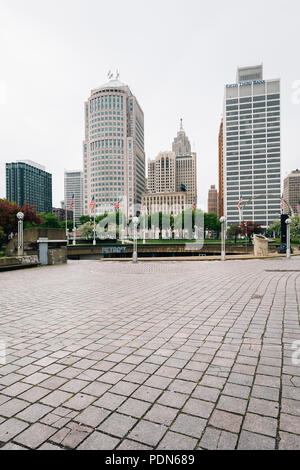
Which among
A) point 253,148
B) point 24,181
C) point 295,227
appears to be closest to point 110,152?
point 24,181

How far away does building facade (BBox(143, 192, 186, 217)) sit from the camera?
142738 mm

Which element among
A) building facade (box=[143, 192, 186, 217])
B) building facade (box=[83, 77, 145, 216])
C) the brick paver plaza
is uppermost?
building facade (box=[83, 77, 145, 216])

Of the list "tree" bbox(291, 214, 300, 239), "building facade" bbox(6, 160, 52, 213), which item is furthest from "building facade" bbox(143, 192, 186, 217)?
"tree" bbox(291, 214, 300, 239)

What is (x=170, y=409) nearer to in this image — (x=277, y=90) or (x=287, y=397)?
(x=287, y=397)

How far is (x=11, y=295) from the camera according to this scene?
825 cm

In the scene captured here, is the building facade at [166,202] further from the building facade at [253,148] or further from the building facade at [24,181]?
the building facade at [24,181]

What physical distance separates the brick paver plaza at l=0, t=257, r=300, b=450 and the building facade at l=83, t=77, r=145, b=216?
140584mm

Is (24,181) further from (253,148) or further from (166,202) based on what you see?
(253,148)

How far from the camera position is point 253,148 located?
150 m

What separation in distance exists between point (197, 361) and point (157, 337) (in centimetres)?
106

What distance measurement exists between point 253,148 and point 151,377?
16569 centimetres

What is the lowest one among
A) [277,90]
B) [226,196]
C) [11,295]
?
[11,295]

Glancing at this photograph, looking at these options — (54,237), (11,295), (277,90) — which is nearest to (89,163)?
(277,90)

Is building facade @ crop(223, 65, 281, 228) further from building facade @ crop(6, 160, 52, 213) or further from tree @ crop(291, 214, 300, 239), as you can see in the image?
building facade @ crop(6, 160, 52, 213)
